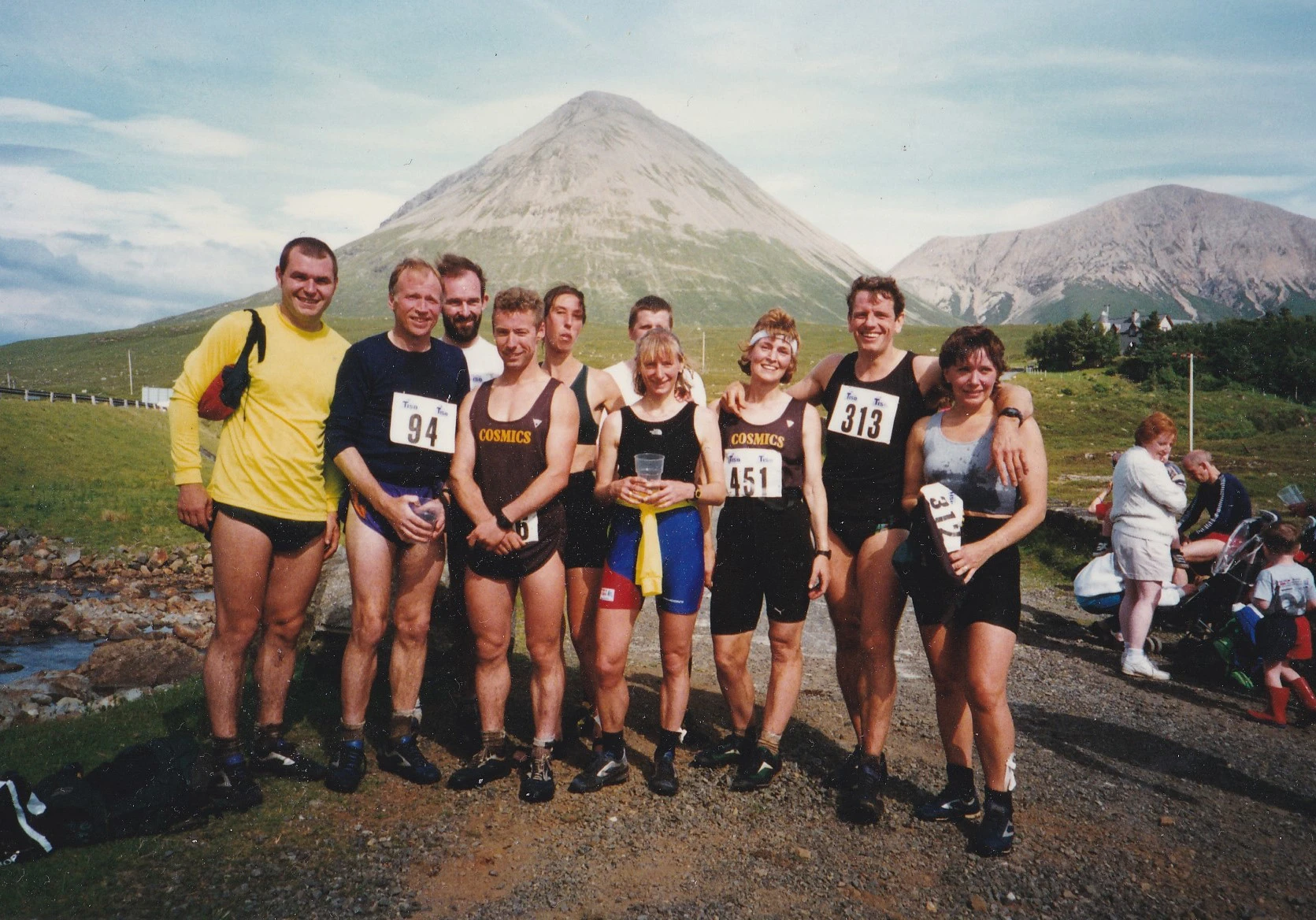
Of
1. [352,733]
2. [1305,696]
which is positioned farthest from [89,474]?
[1305,696]

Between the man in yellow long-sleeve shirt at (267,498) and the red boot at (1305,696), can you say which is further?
the red boot at (1305,696)

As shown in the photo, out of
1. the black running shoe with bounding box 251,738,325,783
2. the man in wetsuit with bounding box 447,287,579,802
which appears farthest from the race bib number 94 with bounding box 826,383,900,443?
the black running shoe with bounding box 251,738,325,783

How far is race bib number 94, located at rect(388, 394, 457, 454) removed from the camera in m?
4.79

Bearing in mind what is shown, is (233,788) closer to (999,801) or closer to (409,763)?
(409,763)

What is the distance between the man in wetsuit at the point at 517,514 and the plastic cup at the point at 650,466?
0.46 metres

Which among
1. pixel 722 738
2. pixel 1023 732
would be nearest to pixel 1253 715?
pixel 1023 732

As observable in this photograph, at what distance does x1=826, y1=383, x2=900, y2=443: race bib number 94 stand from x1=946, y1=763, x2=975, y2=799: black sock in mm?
1859

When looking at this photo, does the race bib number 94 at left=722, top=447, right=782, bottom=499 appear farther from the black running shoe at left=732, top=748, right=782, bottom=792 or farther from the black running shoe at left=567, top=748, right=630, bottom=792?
the black running shoe at left=567, top=748, right=630, bottom=792

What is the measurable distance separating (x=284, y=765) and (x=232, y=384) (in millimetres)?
2191

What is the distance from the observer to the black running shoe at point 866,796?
4.50 metres

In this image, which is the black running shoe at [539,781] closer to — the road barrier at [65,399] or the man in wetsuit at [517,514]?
the man in wetsuit at [517,514]

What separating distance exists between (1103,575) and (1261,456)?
26.7 metres

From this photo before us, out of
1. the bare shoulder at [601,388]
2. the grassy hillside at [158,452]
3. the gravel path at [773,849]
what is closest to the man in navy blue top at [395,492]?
the gravel path at [773,849]

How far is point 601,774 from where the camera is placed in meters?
4.79
